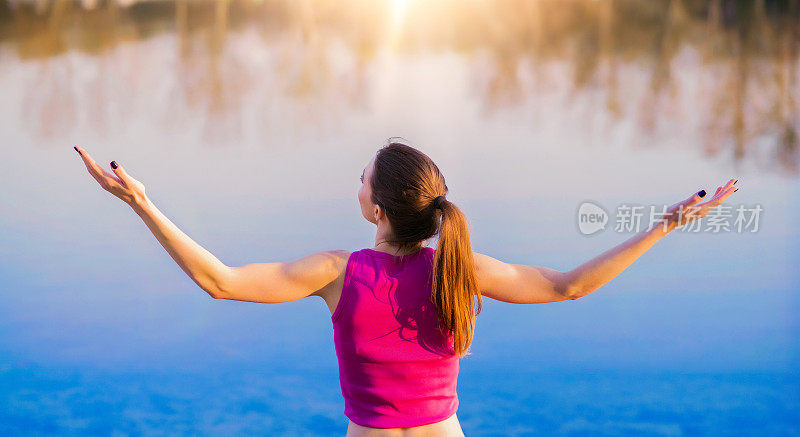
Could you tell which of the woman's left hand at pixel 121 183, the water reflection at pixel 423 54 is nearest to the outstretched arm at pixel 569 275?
the woman's left hand at pixel 121 183

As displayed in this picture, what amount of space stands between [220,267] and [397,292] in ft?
0.92

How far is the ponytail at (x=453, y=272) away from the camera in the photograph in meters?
1.21

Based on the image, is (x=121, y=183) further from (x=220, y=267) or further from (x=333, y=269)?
(x=333, y=269)

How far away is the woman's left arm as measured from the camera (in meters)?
1.13

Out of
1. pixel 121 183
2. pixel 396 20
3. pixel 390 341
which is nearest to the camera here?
pixel 121 183

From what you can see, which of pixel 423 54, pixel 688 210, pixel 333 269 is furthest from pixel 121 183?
pixel 423 54

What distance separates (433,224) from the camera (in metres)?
1.26

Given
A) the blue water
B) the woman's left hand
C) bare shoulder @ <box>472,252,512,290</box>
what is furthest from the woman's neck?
the blue water

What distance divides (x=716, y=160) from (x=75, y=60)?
160 inches

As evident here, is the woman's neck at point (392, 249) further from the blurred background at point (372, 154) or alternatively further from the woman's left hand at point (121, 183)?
the blurred background at point (372, 154)

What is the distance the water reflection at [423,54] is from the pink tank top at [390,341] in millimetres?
3584

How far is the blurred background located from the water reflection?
0.01 metres

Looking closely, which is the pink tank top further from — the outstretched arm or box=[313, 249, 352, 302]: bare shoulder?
the outstretched arm

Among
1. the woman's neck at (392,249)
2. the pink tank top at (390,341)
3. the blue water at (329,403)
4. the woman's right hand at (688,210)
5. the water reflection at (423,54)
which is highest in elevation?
the water reflection at (423,54)
